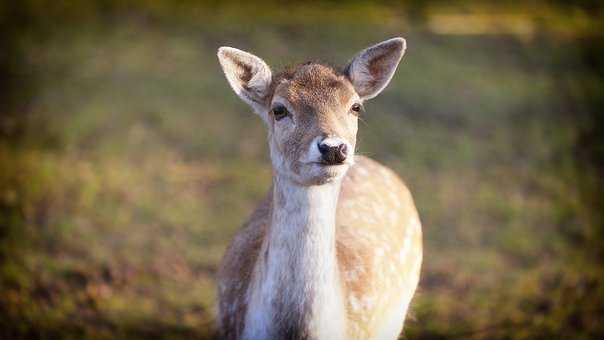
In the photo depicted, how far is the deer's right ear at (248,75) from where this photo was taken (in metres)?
4.19

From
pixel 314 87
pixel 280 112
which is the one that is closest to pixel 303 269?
pixel 280 112

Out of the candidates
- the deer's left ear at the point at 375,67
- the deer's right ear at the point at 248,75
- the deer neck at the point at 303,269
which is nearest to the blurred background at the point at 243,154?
the deer neck at the point at 303,269

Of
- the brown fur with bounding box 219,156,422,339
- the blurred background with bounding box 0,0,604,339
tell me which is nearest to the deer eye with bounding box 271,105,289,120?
the brown fur with bounding box 219,156,422,339

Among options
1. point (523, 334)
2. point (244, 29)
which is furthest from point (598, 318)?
point (244, 29)

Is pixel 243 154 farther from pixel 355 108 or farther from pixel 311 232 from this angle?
pixel 311 232

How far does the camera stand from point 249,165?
27.6 ft

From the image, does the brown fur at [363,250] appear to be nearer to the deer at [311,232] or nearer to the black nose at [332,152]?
the deer at [311,232]

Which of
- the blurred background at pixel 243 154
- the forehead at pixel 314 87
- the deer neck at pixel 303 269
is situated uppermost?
the forehead at pixel 314 87

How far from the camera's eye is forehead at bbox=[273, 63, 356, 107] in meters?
4.04

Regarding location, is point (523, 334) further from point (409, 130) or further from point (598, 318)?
point (409, 130)

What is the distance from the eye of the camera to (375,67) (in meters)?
4.37

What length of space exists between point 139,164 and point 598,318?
448cm

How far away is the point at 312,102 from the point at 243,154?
4666 millimetres

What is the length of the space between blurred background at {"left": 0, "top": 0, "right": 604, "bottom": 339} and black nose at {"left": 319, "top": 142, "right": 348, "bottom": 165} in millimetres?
2344
